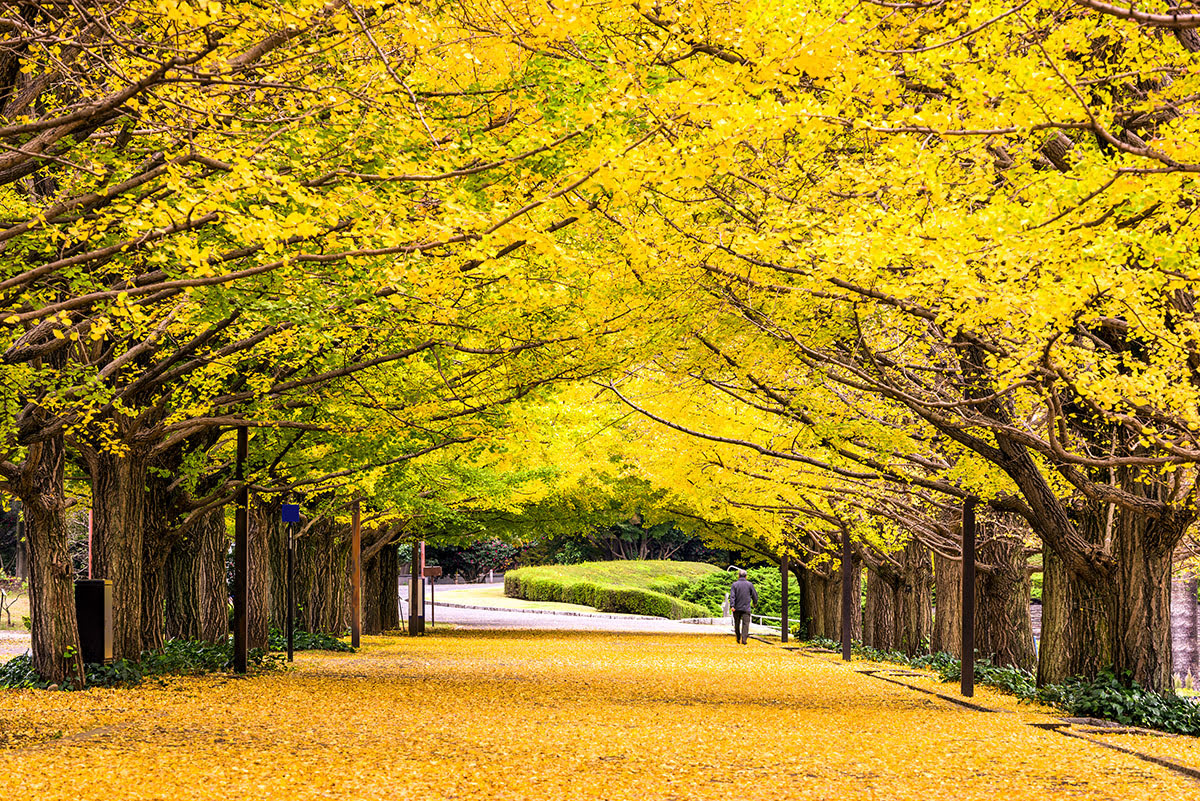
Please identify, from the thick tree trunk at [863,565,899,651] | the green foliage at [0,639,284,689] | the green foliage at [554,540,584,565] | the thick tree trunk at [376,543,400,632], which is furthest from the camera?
the green foliage at [554,540,584,565]

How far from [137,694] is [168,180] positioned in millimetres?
8665

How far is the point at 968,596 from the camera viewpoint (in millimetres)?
16281

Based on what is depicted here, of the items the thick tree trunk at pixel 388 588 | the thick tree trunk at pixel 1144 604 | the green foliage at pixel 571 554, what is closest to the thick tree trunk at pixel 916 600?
the thick tree trunk at pixel 1144 604

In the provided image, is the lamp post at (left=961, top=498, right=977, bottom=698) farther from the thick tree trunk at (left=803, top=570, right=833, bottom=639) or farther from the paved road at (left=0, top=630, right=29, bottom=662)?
the thick tree trunk at (left=803, top=570, right=833, bottom=639)

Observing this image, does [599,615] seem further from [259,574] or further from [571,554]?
[259,574]

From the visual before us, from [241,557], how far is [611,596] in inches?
1773

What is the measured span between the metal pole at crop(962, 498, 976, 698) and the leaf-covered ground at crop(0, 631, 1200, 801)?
1.64 ft

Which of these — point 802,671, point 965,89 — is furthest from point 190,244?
point 802,671

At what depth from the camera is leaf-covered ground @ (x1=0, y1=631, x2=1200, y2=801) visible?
8.31 metres

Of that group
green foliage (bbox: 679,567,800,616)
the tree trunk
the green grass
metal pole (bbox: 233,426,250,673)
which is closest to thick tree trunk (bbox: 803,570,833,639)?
green foliage (bbox: 679,567,800,616)

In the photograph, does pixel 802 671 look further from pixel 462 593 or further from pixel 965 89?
pixel 462 593

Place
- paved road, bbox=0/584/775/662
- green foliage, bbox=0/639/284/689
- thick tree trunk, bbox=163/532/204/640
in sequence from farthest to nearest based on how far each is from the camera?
1. paved road, bbox=0/584/775/662
2. thick tree trunk, bbox=163/532/204/640
3. green foliage, bbox=0/639/284/689

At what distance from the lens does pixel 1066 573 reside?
16.4 meters

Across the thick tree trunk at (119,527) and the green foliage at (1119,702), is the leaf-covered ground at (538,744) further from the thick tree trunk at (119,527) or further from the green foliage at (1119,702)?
the thick tree trunk at (119,527)
